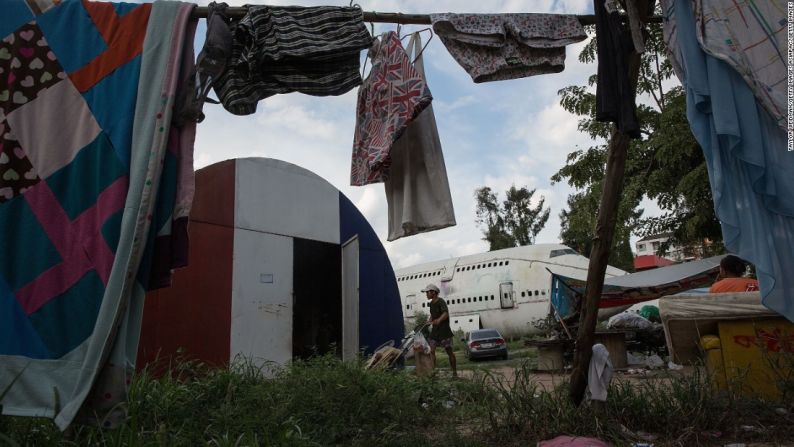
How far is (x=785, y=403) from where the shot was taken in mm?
4125

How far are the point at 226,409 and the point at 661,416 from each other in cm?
332

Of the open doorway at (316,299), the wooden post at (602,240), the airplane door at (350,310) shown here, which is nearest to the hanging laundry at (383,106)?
the wooden post at (602,240)

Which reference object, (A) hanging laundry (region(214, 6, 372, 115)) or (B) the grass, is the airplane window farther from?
(A) hanging laundry (region(214, 6, 372, 115))

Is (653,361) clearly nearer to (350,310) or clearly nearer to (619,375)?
(619,375)

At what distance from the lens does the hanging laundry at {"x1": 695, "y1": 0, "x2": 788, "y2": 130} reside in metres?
2.91

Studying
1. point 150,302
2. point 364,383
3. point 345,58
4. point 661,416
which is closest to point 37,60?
point 345,58

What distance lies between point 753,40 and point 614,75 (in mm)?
744

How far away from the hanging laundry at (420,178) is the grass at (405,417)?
150 cm

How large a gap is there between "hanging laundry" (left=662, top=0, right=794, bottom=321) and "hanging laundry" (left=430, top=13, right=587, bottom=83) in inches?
36.8

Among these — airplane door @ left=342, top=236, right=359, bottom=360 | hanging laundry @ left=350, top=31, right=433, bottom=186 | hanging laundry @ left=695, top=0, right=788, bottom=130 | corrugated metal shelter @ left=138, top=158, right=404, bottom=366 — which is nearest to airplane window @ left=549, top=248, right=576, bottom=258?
corrugated metal shelter @ left=138, top=158, right=404, bottom=366

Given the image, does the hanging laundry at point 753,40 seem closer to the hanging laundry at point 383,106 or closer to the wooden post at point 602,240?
the wooden post at point 602,240

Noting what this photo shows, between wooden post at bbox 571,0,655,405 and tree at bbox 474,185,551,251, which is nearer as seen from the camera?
wooden post at bbox 571,0,655,405

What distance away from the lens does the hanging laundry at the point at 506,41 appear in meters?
3.68

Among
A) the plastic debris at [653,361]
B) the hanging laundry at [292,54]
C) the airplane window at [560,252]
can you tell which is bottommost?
the plastic debris at [653,361]
